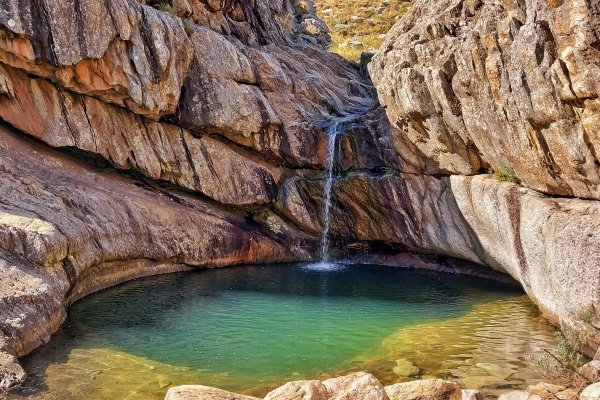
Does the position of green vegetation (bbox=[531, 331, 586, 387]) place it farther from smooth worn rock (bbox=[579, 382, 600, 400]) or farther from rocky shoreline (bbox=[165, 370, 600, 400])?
smooth worn rock (bbox=[579, 382, 600, 400])

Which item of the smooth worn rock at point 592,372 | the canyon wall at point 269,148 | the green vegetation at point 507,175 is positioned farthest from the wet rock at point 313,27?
the smooth worn rock at point 592,372

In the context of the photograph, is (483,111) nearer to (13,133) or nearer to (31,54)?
(31,54)

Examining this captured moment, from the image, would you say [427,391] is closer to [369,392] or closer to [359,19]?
[369,392]

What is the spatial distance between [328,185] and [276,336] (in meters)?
13.3

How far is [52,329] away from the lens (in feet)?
47.6

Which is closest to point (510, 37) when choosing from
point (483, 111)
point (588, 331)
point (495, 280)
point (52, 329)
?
point (483, 111)

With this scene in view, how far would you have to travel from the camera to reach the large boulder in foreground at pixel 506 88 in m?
12.4

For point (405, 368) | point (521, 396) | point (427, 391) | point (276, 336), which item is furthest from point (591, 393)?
point (276, 336)

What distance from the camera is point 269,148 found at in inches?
1101

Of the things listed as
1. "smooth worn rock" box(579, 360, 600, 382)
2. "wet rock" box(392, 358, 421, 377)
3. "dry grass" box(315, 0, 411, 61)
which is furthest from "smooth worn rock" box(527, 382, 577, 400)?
"dry grass" box(315, 0, 411, 61)

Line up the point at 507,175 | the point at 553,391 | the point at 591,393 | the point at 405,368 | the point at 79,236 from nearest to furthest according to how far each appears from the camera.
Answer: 1. the point at 591,393
2. the point at 553,391
3. the point at 405,368
4. the point at 507,175
5. the point at 79,236

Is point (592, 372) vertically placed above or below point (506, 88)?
below

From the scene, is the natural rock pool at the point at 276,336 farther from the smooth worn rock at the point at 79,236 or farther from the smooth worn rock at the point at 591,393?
the smooth worn rock at the point at 591,393

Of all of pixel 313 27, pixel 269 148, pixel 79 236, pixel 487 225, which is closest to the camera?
pixel 79 236
